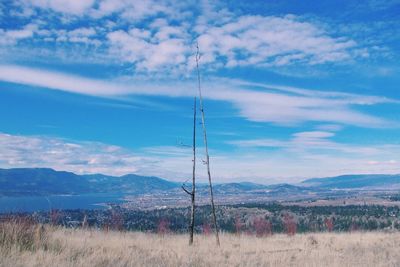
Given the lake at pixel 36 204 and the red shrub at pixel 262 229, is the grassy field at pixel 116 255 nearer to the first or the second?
the lake at pixel 36 204

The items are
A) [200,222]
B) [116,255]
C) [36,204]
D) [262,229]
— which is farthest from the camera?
[200,222]

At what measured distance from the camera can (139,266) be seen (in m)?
9.15

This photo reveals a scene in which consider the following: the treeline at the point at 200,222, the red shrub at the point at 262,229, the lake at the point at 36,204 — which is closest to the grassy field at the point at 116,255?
the lake at the point at 36,204

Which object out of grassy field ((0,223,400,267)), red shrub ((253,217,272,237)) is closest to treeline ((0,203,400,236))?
red shrub ((253,217,272,237))

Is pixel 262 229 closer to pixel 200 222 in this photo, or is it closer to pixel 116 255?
pixel 116 255

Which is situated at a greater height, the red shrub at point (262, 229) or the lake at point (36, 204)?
the lake at point (36, 204)

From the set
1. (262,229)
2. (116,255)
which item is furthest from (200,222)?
(116,255)

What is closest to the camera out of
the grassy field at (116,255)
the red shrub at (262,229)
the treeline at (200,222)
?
the grassy field at (116,255)

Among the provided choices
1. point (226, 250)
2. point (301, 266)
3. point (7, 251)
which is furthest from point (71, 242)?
point (301, 266)

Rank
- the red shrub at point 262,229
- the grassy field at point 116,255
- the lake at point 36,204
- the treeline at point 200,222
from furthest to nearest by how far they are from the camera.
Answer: the red shrub at point 262,229
the treeline at point 200,222
the lake at point 36,204
the grassy field at point 116,255

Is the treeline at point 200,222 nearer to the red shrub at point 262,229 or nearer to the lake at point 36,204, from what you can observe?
the red shrub at point 262,229

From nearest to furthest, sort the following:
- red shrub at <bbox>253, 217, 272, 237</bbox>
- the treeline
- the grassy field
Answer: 1. the grassy field
2. the treeline
3. red shrub at <bbox>253, 217, 272, 237</bbox>

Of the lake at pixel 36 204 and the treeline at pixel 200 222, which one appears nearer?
the lake at pixel 36 204

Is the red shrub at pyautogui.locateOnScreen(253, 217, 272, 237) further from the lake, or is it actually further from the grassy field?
the lake
